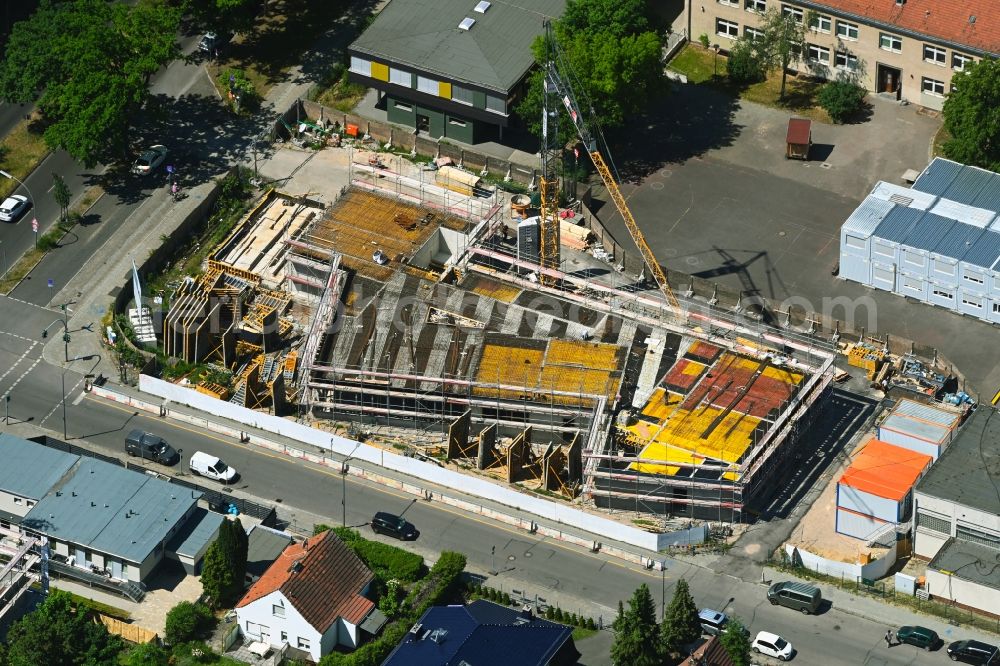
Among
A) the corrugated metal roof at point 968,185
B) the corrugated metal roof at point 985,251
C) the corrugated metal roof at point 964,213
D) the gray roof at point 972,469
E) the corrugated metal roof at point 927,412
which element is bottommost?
the corrugated metal roof at point 927,412

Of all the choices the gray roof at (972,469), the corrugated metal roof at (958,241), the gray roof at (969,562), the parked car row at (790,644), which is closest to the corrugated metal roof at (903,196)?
the corrugated metal roof at (958,241)

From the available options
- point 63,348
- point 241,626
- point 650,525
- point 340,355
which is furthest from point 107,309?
point 650,525

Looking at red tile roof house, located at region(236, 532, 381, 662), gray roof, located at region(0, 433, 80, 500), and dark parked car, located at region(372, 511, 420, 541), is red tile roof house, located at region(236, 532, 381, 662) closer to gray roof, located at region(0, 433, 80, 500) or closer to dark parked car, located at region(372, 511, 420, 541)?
dark parked car, located at region(372, 511, 420, 541)

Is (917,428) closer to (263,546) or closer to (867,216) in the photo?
(867,216)

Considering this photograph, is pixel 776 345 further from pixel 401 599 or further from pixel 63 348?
pixel 63 348

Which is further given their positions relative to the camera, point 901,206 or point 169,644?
point 901,206

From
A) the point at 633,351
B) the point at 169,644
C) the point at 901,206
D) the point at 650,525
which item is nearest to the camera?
the point at 169,644

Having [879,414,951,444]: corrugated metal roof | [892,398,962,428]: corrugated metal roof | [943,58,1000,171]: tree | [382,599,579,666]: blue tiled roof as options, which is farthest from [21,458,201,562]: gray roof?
[943,58,1000,171]: tree

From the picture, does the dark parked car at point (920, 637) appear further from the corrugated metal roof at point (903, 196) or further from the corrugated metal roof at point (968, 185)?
the corrugated metal roof at point (968, 185)
